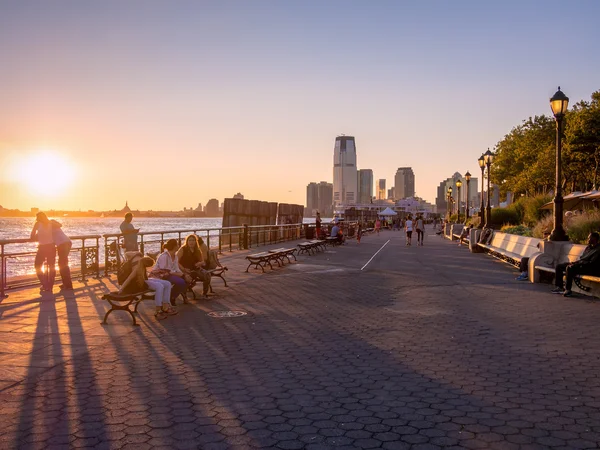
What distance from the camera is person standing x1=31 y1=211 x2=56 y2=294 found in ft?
42.1

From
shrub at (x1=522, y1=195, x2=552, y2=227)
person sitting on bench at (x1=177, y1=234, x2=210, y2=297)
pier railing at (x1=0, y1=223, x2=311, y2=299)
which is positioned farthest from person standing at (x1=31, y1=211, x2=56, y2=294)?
shrub at (x1=522, y1=195, x2=552, y2=227)

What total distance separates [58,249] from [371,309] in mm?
7632

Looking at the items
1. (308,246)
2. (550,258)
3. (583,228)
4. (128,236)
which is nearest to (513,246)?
(583,228)

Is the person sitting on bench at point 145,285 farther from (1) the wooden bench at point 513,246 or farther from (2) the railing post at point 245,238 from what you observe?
(2) the railing post at point 245,238

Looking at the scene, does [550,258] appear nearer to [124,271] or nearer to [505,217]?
[124,271]

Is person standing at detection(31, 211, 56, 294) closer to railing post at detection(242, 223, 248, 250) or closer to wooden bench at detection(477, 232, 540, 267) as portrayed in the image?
wooden bench at detection(477, 232, 540, 267)

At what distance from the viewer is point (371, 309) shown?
10.9m

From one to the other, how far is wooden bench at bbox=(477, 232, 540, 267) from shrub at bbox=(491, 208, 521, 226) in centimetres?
1159

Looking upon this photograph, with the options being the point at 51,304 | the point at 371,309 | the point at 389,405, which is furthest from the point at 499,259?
the point at 389,405

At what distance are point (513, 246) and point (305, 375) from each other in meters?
17.4

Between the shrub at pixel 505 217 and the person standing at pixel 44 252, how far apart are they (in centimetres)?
3148

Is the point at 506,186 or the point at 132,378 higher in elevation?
the point at 506,186

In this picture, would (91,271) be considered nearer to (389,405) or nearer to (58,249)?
(58,249)

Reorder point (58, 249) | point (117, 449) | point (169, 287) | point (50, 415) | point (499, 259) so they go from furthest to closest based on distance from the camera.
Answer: point (499, 259), point (58, 249), point (169, 287), point (50, 415), point (117, 449)
